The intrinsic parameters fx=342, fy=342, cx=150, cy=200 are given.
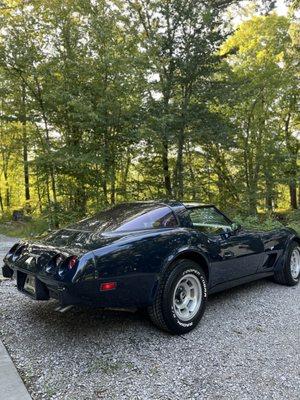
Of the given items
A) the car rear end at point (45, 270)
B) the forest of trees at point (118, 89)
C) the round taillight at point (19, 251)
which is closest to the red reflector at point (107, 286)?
the car rear end at point (45, 270)

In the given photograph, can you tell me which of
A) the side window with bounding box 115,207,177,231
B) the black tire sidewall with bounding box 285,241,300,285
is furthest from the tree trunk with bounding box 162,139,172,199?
the side window with bounding box 115,207,177,231

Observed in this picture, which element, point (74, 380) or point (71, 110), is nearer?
point (74, 380)

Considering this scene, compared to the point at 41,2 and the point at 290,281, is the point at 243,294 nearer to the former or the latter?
the point at 290,281

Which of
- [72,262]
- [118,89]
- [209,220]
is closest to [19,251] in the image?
[72,262]

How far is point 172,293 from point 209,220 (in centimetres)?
115

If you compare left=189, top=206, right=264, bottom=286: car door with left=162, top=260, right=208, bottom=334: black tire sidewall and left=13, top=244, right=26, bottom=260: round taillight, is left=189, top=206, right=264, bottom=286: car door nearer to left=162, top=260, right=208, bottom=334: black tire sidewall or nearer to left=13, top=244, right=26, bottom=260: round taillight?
left=162, top=260, right=208, bottom=334: black tire sidewall

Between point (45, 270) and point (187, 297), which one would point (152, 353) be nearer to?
point (187, 297)

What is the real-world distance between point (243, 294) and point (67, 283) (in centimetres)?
246

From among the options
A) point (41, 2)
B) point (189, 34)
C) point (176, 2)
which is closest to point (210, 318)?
point (189, 34)

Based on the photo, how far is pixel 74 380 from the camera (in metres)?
2.32

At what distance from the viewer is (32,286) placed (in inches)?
115

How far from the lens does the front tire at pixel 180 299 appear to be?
2953 millimetres

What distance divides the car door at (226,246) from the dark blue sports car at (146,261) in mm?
11

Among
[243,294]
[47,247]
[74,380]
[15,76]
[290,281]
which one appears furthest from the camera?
[15,76]
